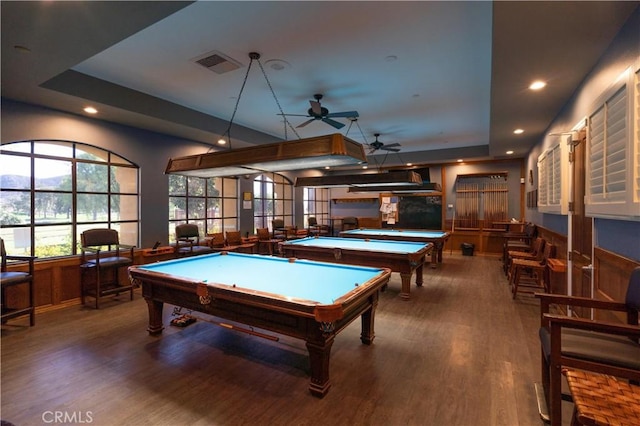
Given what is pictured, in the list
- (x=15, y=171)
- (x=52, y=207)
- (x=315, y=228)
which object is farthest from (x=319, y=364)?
(x=315, y=228)

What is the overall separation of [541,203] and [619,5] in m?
3.66

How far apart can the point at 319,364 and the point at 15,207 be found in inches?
180

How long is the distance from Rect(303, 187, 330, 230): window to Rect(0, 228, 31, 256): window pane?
23.8 ft

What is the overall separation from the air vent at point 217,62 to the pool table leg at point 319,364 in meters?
3.05

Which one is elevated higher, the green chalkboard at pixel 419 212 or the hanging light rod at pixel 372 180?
the hanging light rod at pixel 372 180

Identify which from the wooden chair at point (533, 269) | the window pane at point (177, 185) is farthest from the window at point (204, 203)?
the wooden chair at point (533, 269)

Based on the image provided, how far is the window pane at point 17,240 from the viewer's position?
156 inches

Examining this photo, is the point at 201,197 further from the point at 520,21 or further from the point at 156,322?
the point at 520,21

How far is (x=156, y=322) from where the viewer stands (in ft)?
10.8

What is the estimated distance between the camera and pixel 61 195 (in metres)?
4.49

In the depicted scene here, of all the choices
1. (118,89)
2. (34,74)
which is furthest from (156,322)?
(118,89)

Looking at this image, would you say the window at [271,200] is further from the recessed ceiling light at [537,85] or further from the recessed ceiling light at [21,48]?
the recessed ceiling light at [537,85]

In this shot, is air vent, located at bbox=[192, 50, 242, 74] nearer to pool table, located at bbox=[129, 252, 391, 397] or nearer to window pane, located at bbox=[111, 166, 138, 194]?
pool table, located at bbox=[129, 252, 391, 397]

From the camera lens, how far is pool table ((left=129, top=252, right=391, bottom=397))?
7.27 feet
